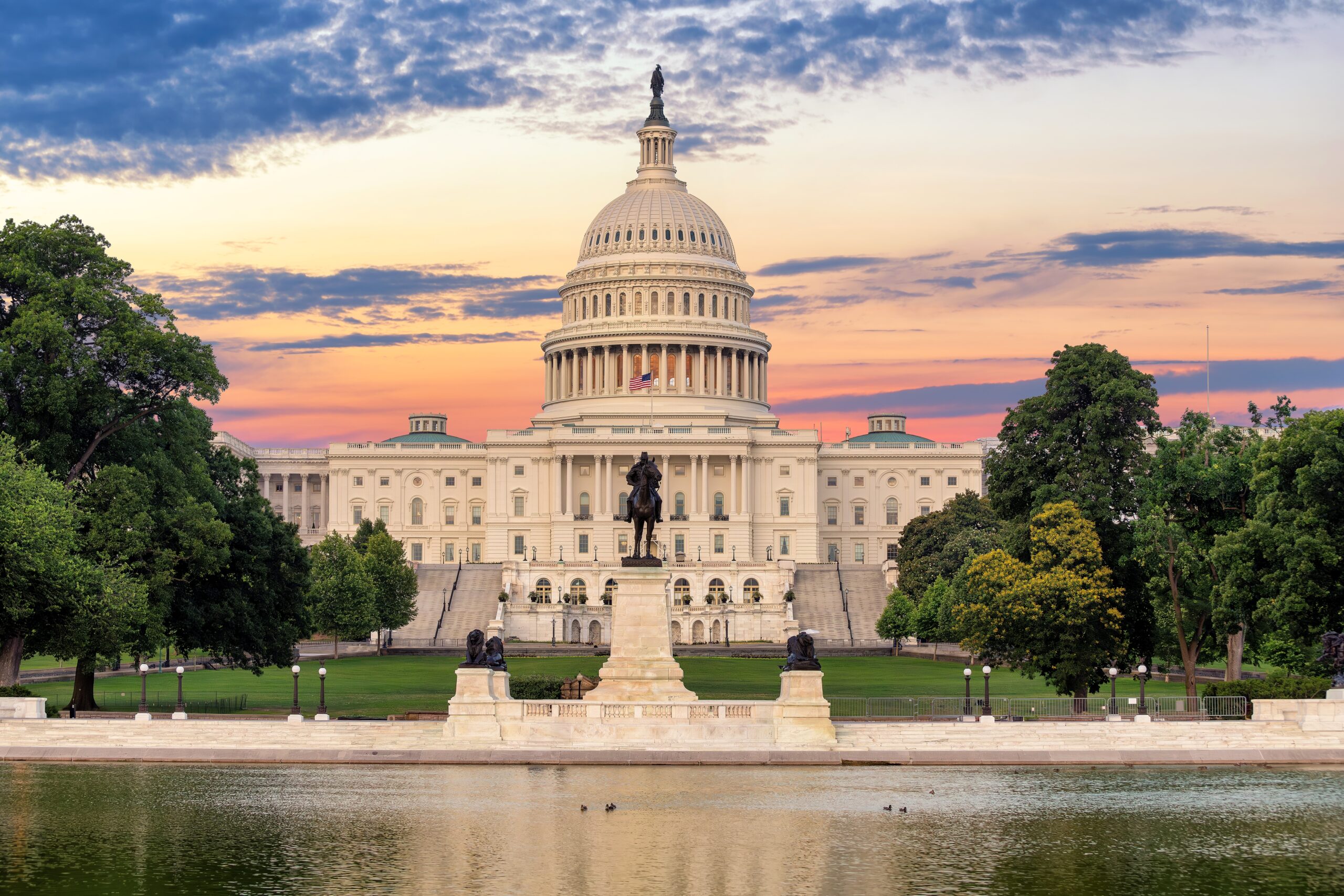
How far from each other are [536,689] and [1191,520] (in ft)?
79.1

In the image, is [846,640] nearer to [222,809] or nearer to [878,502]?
[878,502]

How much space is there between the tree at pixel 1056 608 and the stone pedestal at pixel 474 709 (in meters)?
20.9

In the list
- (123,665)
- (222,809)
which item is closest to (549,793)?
(222,809)

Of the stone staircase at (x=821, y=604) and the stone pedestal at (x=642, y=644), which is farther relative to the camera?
the stone staircase at (x=821, y=604)

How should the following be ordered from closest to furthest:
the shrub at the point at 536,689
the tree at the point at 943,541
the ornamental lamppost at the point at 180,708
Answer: the ornamental lamppost at the point at 180,708 → the shrub at the point at 536,689 → the tree at the point at 943,541

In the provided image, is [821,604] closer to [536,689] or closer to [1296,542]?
[536,689]

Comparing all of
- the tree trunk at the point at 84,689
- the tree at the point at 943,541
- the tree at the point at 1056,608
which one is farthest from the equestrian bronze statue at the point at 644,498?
the tree at the point at 943,541

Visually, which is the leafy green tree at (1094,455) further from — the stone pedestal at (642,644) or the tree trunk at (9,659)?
the tree trunk at (9,659)

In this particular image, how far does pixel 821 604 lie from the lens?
12356 centimetres

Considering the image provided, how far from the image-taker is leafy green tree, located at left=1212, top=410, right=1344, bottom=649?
168 ft

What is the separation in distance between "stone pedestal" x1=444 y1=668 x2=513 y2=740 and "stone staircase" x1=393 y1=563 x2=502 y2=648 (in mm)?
62344

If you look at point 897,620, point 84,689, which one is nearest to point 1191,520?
point 84,689

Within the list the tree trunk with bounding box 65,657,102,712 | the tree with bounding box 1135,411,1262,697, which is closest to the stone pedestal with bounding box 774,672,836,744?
the tree with bounding box 1135,411,1262,697

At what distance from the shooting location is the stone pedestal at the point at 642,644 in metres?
46.4
